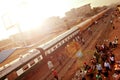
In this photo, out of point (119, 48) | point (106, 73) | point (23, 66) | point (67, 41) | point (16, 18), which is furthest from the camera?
point (16, 18)

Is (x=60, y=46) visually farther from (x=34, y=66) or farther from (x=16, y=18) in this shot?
(x=16, y=18)

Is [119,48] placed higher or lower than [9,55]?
A: lower

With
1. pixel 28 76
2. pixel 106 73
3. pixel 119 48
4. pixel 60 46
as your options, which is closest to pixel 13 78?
pixel 28 76

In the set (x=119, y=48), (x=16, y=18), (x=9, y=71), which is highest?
(x=16, y=18)

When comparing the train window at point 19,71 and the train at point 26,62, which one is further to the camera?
the train window at point 19,71

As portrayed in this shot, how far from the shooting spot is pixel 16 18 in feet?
120

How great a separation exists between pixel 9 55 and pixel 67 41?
10.1m

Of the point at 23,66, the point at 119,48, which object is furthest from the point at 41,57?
the point at 119,48

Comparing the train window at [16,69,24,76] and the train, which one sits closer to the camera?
the train

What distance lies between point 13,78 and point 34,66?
3629mm

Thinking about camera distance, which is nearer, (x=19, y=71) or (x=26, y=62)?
(x=19, y=71)

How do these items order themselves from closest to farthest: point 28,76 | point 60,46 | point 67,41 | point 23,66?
point 23,66 → point 28,76 → point 60,46 → point 67,41

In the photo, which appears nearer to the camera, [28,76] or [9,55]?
[28,76]

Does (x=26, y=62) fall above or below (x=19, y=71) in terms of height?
above
